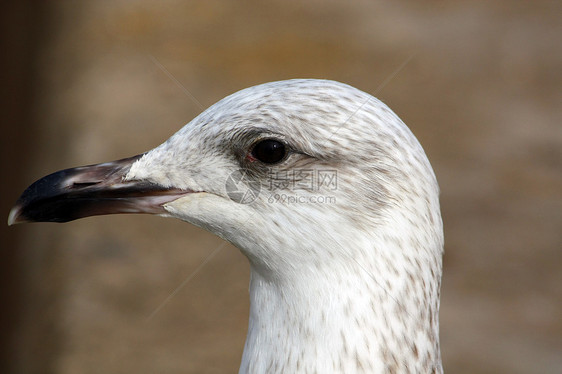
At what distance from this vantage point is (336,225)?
6.54ft

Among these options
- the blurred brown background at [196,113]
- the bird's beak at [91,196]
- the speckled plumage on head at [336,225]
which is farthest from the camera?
the blurred brown background at [196,113]

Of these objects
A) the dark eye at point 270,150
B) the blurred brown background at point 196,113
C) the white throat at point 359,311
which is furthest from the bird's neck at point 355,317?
the blurred brown background at point 196,113

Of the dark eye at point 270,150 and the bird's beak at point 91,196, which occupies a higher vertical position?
the dark eye at point 270,150

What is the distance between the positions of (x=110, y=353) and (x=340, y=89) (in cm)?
377

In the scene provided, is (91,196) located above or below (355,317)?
above

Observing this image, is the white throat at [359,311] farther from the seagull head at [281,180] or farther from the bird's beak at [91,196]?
the bird's beak at [91,196]

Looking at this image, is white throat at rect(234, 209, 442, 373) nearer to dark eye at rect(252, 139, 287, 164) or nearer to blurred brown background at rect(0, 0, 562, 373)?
dark eye at rect(252, 139, 287, 164)

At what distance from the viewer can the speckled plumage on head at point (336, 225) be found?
1994 millimetres

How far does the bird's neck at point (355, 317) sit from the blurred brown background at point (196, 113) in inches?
124

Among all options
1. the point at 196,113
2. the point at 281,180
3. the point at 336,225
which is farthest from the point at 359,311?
the point at 196,113

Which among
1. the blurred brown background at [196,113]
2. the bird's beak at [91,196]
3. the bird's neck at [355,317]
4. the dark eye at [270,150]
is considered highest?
the blurred brown background at [196,113]

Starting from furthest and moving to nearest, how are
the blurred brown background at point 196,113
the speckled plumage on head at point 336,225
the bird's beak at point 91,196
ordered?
the blurred brown background at point 196,113 → the bird's beak at point 91,196 → the speckled plumage on head at point 336,225

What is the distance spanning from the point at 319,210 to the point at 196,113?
4.72 meters

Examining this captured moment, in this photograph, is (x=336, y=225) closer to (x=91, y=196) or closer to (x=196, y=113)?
(x=91, y=196)
